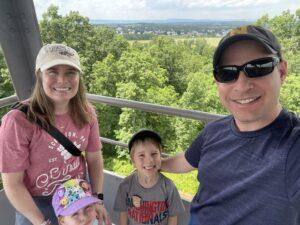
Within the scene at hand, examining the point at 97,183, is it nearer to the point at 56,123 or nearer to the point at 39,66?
the point at 56,123

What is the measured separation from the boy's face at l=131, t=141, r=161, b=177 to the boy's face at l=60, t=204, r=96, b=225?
1.06ft

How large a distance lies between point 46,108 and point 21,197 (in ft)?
1.39

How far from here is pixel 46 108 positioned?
1517 mm

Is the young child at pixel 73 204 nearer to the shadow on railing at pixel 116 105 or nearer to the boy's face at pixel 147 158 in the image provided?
the boy's face at pixel 147 158

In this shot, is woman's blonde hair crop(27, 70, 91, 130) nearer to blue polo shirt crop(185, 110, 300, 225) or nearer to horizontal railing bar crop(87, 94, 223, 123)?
horizontal railing bar crop(87, 94, 223, 123)

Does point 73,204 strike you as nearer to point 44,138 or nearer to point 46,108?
point 44,138

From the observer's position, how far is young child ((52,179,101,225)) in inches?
57.5

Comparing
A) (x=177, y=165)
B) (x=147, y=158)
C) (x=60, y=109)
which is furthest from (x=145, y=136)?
(x=60, y=109)

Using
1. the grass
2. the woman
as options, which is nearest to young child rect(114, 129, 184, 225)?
the woman

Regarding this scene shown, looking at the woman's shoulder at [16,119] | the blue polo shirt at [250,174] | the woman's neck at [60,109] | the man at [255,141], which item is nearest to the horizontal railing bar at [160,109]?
the blue polo shirt at [250,174]

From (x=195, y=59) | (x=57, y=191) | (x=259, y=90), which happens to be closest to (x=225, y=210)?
(x=259, y=90)

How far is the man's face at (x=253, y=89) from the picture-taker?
1.10m

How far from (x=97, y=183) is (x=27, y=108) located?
626 millimetres

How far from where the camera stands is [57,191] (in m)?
1.52
